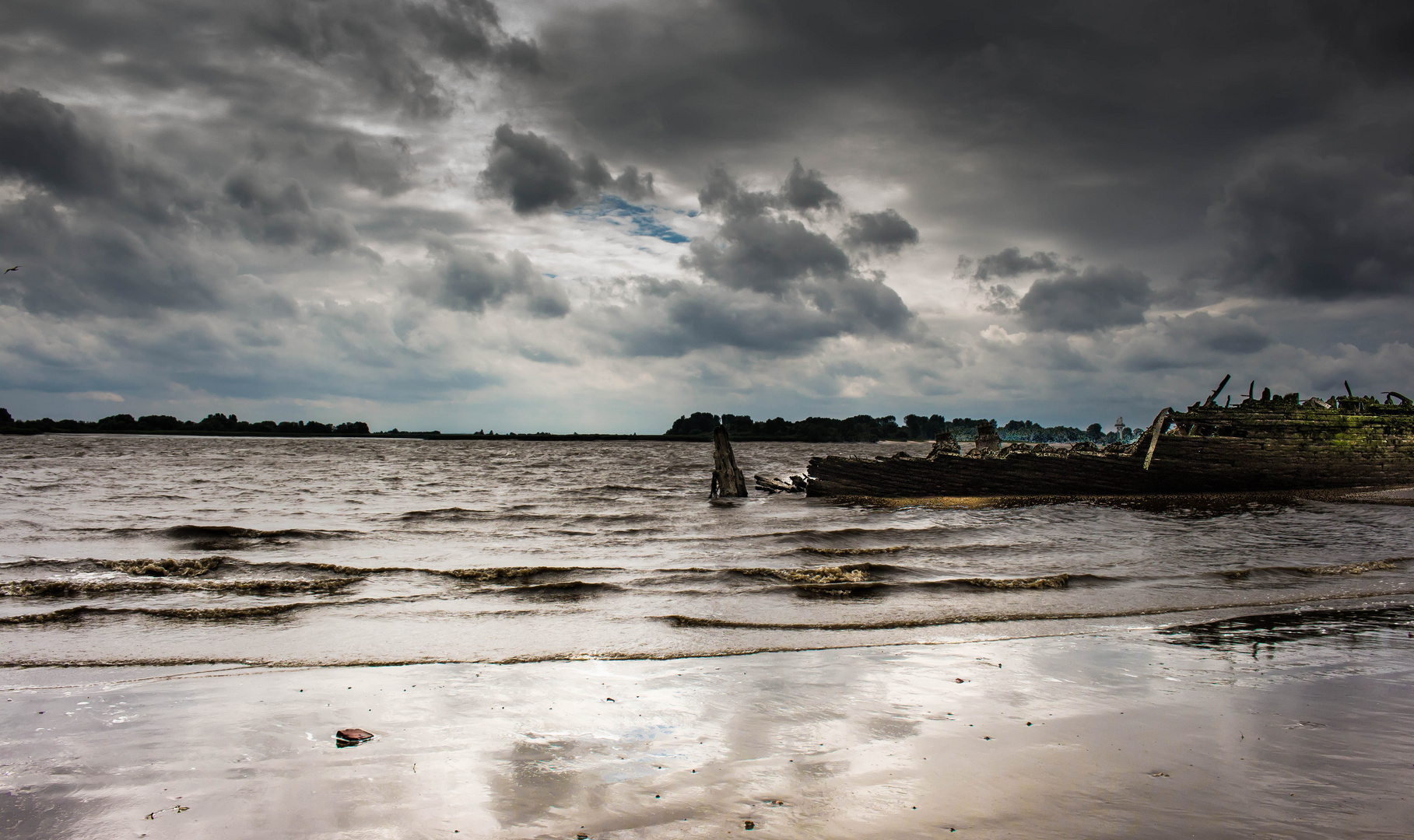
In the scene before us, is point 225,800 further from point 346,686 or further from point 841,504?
point 841,504

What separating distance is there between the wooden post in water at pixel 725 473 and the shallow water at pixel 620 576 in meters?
5.76

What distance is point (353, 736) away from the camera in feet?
16.3

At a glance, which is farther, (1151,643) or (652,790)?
(1151,643)

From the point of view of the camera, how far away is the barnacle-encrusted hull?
80.9 feet

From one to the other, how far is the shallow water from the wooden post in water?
18.9ft

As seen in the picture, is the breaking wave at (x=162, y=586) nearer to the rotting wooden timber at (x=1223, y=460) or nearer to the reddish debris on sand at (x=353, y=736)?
the reddish debris on sand at (x=353, y=736)

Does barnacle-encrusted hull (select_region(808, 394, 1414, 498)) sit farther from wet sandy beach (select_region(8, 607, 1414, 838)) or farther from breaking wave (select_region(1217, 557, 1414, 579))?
wet sandy beach (select_region(8, 607, 1414, 838))

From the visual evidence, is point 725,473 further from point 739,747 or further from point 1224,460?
point 739,747

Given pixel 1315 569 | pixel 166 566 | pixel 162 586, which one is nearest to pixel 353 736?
pixel 162 586

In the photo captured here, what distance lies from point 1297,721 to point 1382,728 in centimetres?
52

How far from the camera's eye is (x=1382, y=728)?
193 inches

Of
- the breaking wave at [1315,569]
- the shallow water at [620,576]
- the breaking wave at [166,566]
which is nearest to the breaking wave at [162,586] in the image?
the shallow water at [620,576]

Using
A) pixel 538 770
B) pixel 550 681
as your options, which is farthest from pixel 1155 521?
pixel 538 770

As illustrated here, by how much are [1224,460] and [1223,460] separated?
2.2 inches
